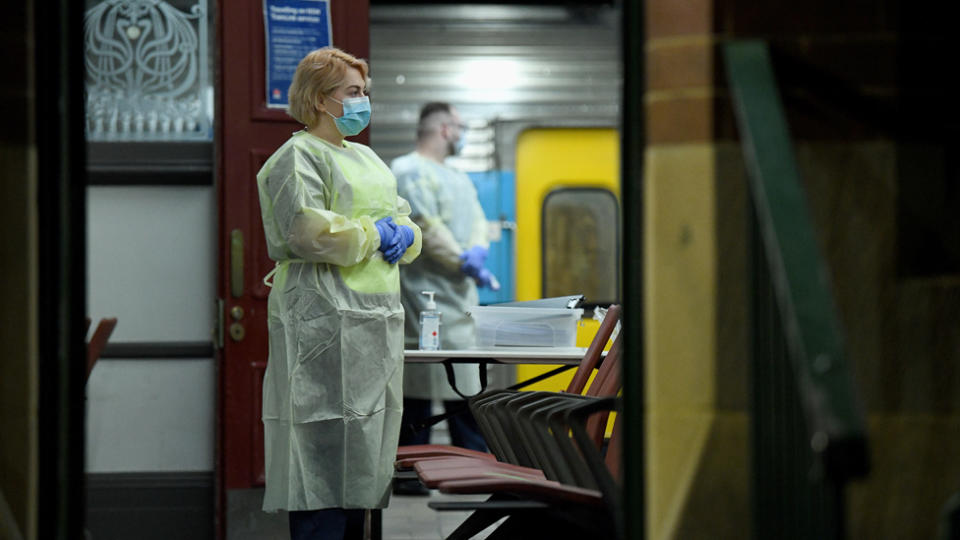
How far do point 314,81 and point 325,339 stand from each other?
0.79 meters

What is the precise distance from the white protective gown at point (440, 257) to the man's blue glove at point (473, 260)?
4 cm

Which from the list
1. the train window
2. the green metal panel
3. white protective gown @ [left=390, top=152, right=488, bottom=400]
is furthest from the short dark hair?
the green metal panel

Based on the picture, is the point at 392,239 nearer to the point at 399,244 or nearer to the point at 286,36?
the point at 399,244

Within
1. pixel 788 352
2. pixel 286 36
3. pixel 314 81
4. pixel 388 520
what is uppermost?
pixel 286 36

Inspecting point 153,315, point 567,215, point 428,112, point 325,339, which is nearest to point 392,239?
point 325,339

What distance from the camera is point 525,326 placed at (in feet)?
A: 14.9

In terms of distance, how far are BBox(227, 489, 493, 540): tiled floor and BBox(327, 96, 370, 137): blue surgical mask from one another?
4.42ft

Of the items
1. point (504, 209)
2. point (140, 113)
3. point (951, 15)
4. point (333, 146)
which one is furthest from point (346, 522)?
point (504, 209)

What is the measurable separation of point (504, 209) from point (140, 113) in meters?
2.97

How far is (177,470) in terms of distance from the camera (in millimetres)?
4281

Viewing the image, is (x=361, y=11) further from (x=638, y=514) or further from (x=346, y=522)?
(x=638, y=514)

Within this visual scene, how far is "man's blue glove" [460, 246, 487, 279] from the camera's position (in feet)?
18.7

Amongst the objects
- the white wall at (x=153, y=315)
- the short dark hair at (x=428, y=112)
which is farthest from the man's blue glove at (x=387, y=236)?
the short dark hair at (x=428, y=112)

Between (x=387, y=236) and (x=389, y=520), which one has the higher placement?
(x=387, y=236)
